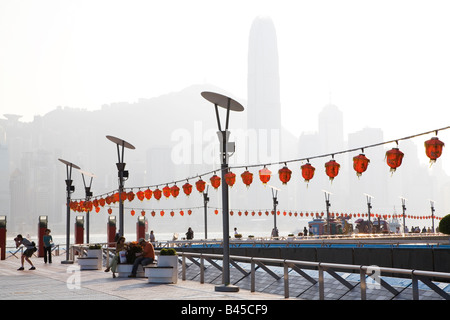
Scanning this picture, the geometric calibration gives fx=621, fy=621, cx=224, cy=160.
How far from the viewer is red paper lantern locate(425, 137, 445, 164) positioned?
17.8 m

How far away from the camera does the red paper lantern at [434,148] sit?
17.8 meters

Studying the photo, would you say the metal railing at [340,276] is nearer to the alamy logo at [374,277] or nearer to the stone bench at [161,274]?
the alamy logo at [374,277]

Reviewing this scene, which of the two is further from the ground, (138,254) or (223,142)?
(223,142)

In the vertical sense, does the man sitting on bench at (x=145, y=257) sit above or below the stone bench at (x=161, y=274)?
above

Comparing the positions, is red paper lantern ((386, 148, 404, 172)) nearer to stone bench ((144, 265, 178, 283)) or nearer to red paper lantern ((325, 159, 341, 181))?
red paper lantern ((325, 159, 341, 181))

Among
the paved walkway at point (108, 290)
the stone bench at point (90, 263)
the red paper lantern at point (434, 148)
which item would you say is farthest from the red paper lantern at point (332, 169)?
the stone bench at point (90, 263)

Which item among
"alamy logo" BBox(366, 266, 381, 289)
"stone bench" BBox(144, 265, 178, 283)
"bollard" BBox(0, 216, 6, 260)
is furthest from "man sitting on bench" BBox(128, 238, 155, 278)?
"bollard" BBox(0, 216, 6, 260)

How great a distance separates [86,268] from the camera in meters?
27.9

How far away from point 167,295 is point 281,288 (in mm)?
3393

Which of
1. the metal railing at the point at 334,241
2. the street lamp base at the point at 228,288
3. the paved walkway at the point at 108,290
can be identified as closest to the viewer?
the paved walkway at the point at 108,290

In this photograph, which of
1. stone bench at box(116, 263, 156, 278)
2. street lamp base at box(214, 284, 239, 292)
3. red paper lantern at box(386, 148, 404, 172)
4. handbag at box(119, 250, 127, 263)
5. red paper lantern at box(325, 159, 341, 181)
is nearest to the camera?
street lamp base at box(214, 284, 239, 292)
